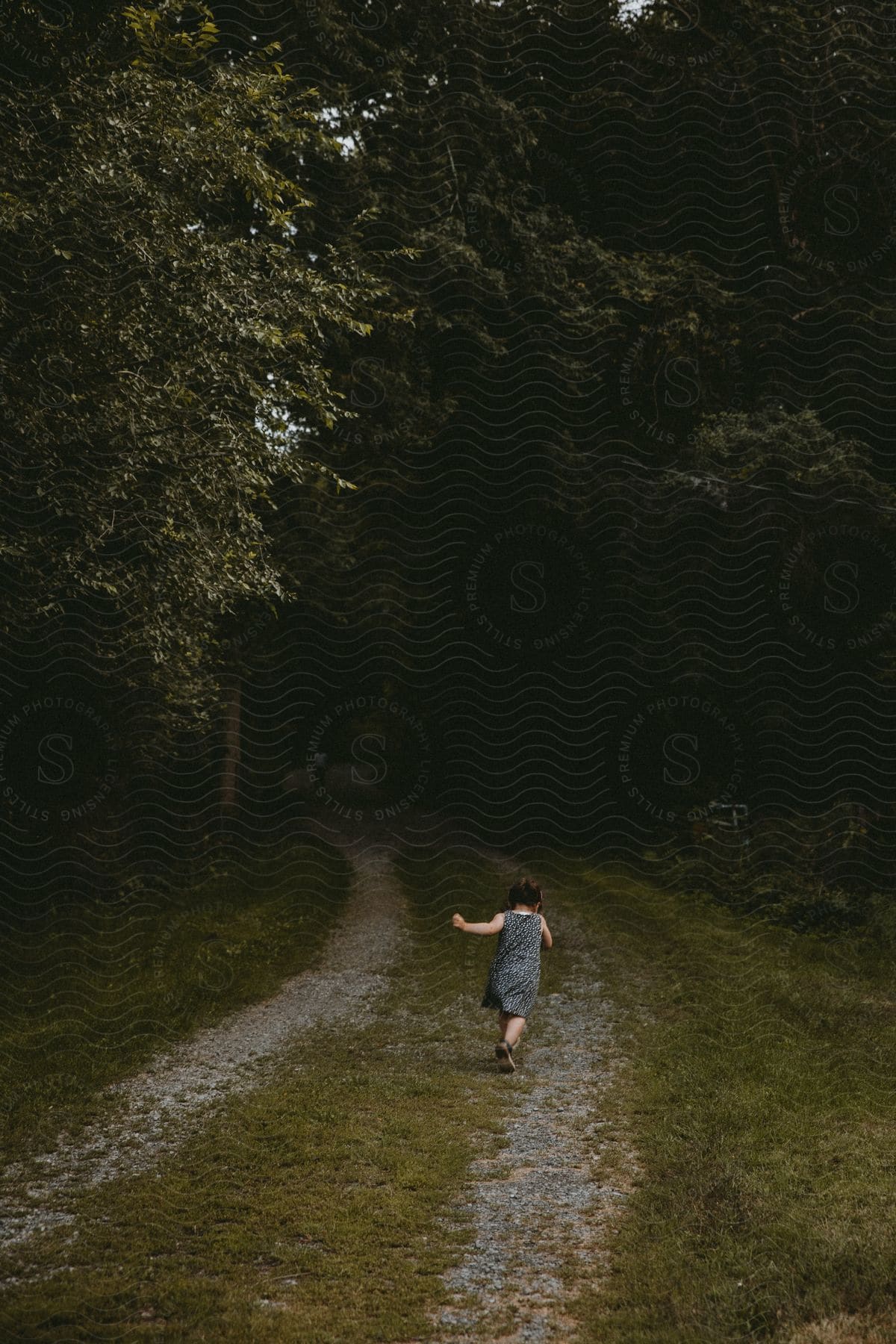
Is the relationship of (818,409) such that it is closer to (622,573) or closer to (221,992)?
(622,573)

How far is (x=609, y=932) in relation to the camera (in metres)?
16.4

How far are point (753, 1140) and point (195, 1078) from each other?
17.0 ft

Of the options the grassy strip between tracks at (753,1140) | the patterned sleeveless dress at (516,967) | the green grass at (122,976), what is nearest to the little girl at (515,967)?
the patterned sleeveless dress at (516,967)

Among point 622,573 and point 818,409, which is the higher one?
point 818,409

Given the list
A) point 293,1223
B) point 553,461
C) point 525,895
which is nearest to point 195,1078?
point 525,895

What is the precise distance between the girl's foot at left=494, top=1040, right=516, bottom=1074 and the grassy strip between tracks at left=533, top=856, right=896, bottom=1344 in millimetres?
1075

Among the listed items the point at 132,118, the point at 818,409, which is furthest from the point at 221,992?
the point at 818,409

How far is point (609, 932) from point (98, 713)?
8.77 meters

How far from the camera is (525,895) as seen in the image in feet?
32.6

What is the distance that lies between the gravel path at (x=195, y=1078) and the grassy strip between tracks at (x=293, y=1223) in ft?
0.94

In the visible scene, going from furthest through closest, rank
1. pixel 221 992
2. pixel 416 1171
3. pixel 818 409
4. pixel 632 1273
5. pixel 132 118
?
pixel 818 409
pixel 221 992
pixel 132 118
pixel 416 1171
pixel 632 1273

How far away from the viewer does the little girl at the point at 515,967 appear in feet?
31.8

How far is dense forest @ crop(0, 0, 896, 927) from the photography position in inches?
616

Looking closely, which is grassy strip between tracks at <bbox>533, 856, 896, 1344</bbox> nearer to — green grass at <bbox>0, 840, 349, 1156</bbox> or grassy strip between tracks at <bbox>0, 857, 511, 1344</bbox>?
grassy strip between tracks at <bbox>0, 857, 511, 1344</bbox>
